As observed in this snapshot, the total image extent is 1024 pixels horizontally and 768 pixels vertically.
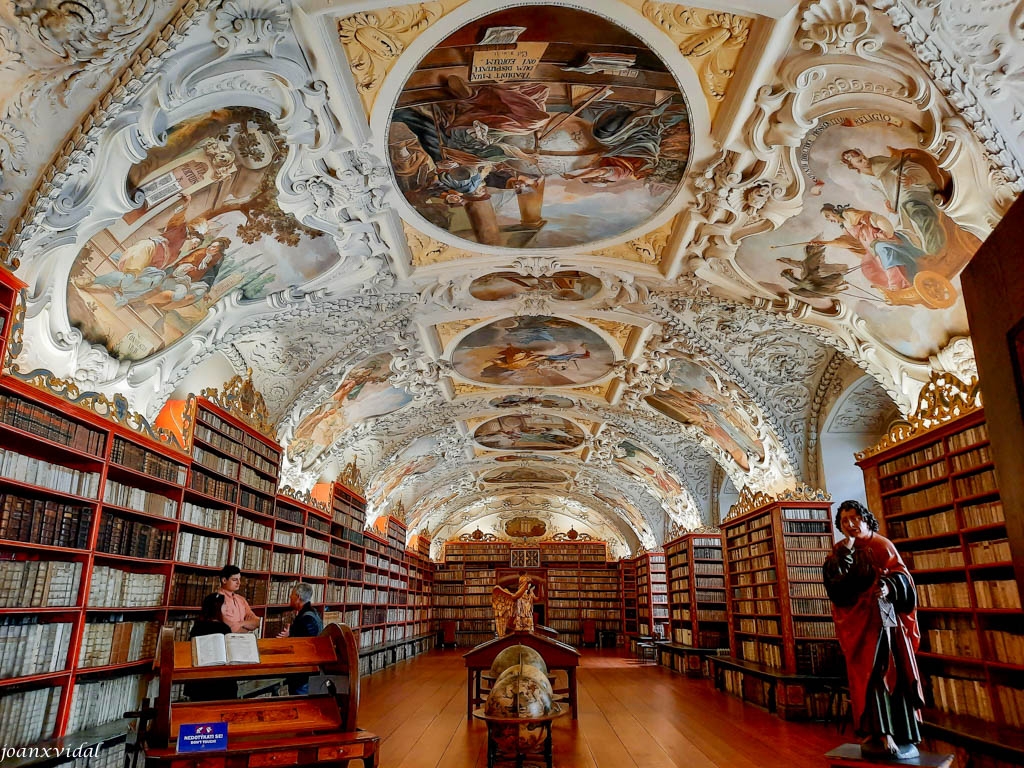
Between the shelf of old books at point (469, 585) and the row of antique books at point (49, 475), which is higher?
the row of antique books at point (49, 475)

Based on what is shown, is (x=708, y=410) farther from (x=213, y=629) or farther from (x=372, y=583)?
(x=372, y=583)

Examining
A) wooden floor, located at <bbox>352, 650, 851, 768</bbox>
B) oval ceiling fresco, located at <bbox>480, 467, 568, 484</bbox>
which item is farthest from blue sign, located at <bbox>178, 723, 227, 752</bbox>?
oval ceiling fresco, located at <bbox>480, 467, 568, 484</bbox>

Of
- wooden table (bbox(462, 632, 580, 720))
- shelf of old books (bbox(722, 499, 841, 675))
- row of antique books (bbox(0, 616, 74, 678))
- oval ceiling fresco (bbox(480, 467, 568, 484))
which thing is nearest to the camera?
row of antique books (bbox(0, 616, 74, 678))

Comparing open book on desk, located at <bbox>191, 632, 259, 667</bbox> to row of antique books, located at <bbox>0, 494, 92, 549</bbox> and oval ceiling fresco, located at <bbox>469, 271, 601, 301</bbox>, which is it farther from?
oval ceiling fresco, located at <bbox>469, 271, 601, 301</bbox>

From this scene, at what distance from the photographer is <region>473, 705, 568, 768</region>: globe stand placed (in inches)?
225

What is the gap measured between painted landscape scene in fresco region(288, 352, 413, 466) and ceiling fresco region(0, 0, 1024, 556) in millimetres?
156

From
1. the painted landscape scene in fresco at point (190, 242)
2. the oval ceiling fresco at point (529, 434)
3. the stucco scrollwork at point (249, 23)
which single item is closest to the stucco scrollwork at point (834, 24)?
the stucco scrollwork at point (249, 23)

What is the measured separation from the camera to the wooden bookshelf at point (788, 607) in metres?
Answer: 9.38

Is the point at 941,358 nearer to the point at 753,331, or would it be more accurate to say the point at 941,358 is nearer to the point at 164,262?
the point at 753,331

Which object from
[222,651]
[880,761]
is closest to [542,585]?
[222,651]

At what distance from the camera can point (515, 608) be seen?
11125 mm

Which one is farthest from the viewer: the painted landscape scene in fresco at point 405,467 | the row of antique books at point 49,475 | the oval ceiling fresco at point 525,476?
the oval ceiling fresco at point 525,476

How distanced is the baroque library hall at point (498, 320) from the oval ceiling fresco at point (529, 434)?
491 cm

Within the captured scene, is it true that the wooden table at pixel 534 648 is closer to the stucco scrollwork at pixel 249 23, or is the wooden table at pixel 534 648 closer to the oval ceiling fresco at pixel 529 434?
the stucco scrollwork at pixel 249 23
